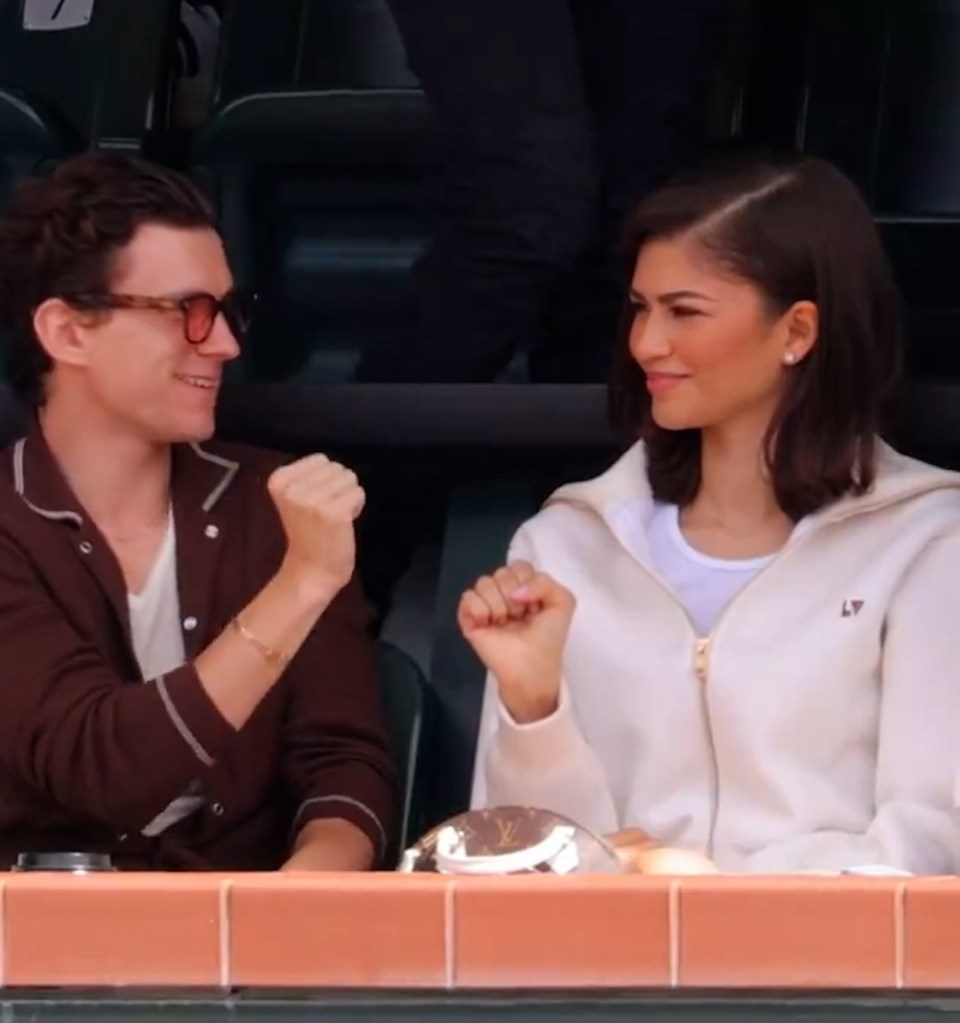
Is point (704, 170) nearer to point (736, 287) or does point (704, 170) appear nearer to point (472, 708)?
point (736, 287)

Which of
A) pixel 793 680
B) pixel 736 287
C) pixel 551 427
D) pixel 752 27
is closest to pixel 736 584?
pixel 793 680

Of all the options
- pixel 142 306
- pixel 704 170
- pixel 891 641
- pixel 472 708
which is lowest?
pixel 472 708

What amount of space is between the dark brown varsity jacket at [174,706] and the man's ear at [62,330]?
0.09 meters

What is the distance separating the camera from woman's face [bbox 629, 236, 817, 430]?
2461mm

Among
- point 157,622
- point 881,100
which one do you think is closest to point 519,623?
point 157,622

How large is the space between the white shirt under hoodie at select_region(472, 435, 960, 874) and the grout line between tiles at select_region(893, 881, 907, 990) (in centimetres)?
73

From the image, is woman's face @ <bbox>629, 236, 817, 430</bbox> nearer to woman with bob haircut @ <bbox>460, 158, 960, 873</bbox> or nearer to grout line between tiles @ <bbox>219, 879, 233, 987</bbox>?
woman with bob haircut @ <bbox>460, 158, 960, 873</bbox>

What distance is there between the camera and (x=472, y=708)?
2789 millimetres

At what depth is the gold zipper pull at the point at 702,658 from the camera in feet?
7.88

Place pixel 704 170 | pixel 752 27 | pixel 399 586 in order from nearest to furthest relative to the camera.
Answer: pixel 704 170, pixel 399 586, pixel 752 27

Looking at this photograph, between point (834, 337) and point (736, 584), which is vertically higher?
point (834, 337)

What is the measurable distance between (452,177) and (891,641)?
774mm

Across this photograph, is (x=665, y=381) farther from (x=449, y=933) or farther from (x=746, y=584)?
(x=449, y=933)

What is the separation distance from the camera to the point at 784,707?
93.9 inches
